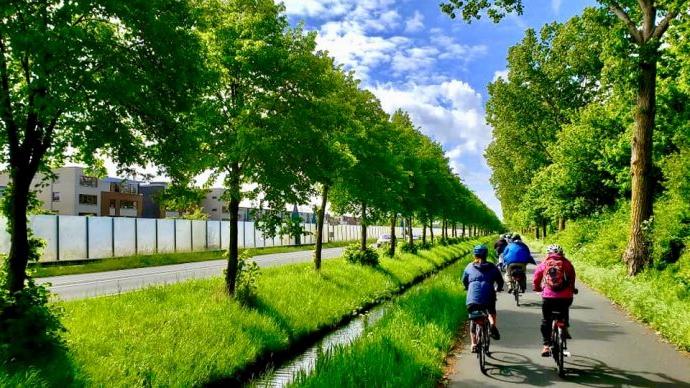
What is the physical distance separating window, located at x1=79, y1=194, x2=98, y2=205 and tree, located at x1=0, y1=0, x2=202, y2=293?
73510mm

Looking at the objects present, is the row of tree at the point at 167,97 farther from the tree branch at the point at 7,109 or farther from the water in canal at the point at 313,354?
the water in canal at the point at 313,354

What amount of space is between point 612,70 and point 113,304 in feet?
59.0

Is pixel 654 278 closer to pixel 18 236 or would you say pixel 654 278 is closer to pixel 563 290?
pixel 563 290

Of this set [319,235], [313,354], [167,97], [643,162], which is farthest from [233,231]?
[643,162]

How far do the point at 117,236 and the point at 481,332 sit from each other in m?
28.7

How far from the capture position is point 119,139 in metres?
8.40

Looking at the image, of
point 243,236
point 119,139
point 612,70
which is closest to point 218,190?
point 243,236

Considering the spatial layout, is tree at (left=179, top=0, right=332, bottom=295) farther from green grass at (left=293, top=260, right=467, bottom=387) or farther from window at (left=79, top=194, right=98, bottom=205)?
window at (left=79, top=194, right=98, bottom=205)

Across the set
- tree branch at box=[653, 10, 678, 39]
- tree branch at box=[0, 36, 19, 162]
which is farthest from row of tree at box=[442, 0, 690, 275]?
tree branch at box=[0, 36, 19, 162]

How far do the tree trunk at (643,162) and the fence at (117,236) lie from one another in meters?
12.1

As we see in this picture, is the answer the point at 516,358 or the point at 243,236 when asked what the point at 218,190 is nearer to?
the point at 243,236

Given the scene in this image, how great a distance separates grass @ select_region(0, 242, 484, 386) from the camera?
323 inches

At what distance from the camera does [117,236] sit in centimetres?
3259

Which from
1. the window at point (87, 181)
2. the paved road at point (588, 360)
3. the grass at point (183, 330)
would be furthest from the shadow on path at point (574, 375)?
the window at point (87, 181)
